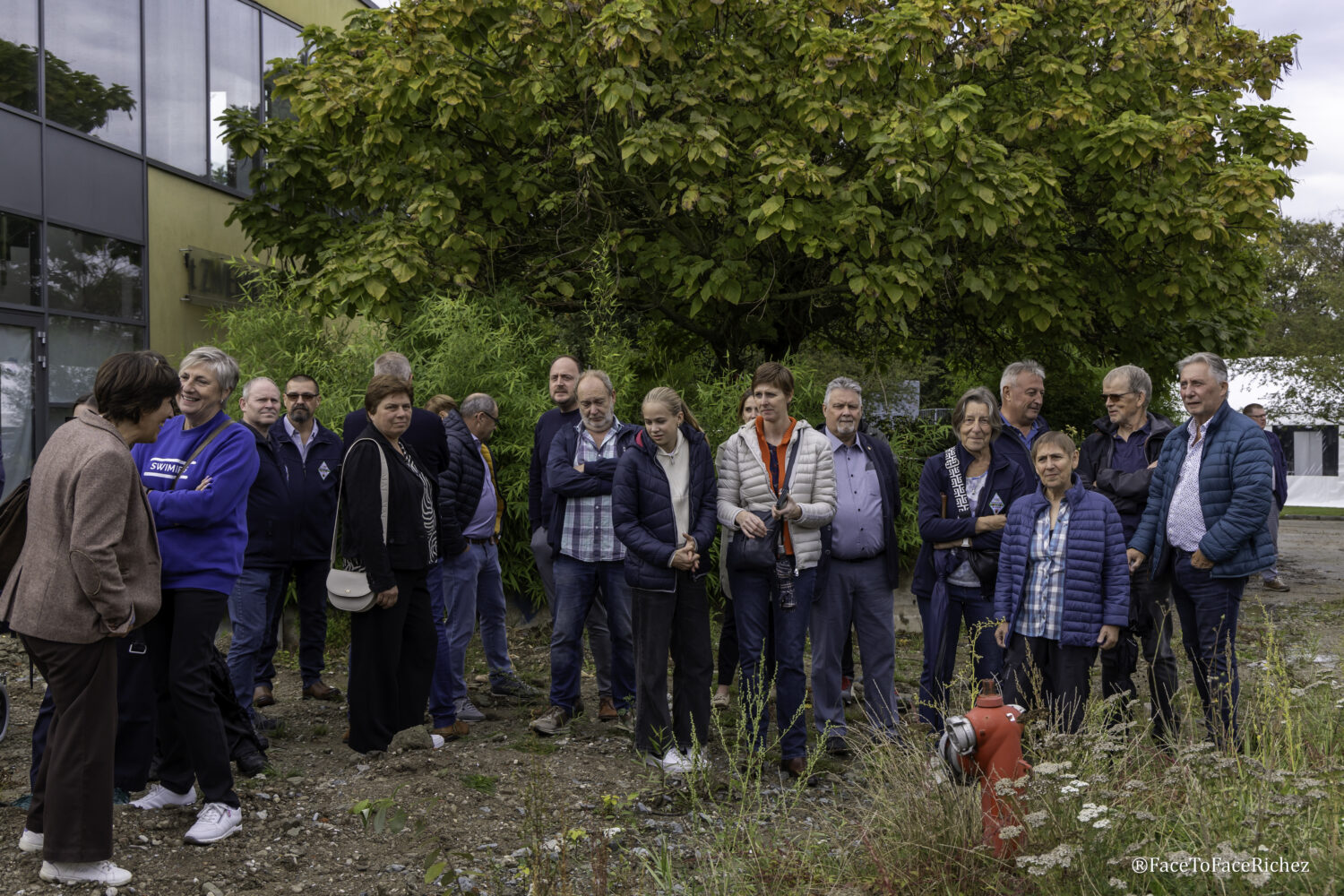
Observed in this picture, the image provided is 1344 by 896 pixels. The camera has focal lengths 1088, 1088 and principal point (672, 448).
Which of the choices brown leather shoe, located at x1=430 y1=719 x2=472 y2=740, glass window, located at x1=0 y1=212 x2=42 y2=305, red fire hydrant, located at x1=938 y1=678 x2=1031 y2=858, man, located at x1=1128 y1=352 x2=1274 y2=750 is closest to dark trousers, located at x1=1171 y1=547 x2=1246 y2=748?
man, located at x1=1128 y1=352 x2=1274 y2=750

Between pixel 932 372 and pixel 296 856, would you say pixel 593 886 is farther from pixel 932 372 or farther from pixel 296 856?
pixel 932 372

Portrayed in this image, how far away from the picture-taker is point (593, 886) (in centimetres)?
373

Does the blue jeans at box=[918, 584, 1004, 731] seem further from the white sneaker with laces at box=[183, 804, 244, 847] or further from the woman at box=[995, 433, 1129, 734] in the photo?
the white sneaker with laces at box=[183, 804, 244, 847]

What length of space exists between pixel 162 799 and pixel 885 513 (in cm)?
377

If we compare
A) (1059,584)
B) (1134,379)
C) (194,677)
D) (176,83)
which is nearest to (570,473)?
(194,677)

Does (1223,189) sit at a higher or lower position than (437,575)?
higher

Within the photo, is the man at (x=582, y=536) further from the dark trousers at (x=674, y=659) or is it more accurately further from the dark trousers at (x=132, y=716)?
the dark trousers at (x=132, y=716)

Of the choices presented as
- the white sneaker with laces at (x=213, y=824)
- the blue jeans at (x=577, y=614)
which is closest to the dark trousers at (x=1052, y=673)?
the blue jeans at (x=577, y=614)

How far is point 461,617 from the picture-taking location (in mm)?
6641

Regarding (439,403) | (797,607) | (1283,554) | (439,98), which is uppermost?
(439,98)

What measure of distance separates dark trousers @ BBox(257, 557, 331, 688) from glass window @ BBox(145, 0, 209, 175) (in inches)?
415

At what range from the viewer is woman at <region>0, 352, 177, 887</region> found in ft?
12.8

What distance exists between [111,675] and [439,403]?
116 inches

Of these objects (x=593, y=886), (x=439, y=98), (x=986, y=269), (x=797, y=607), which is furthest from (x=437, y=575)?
(x=986, y=269)
